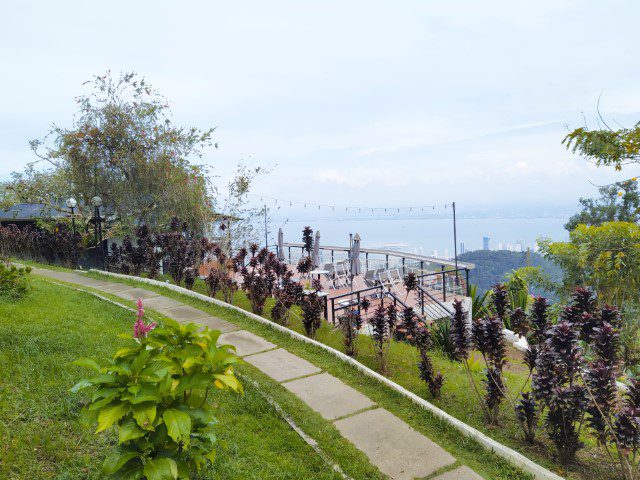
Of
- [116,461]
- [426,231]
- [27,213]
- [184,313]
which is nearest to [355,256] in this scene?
[184,313]

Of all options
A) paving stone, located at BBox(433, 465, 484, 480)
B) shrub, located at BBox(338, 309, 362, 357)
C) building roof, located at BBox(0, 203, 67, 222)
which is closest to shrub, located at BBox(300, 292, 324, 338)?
shrub, located at BBox(338, 309, 362, 357)

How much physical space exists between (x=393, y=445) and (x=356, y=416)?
50cm

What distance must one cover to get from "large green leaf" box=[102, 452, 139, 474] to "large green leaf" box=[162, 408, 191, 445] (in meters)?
0.27

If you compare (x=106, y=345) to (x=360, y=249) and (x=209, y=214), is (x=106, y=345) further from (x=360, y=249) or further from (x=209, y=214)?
(x=360, y=249)

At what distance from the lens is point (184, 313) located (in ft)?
22.8

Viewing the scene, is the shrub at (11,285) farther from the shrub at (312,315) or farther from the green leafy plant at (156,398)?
the green leafy plant at (156,398)

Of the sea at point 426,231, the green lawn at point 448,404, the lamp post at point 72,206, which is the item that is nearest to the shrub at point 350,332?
the green lawn at point 448,404

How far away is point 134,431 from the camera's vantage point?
1.90m

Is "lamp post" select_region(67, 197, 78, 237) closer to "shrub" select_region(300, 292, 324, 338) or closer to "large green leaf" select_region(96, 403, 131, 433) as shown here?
"shrub" select_region(300, 292, 324, 338)

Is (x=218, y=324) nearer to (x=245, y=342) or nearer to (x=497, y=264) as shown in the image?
(x=245, y=342)

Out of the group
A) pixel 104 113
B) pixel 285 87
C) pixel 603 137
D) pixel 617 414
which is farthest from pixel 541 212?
pixel 617 414

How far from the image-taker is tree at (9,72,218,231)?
11.9 metres

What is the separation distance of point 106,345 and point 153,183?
8.40 metres

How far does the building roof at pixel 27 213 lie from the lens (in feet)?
47.9
